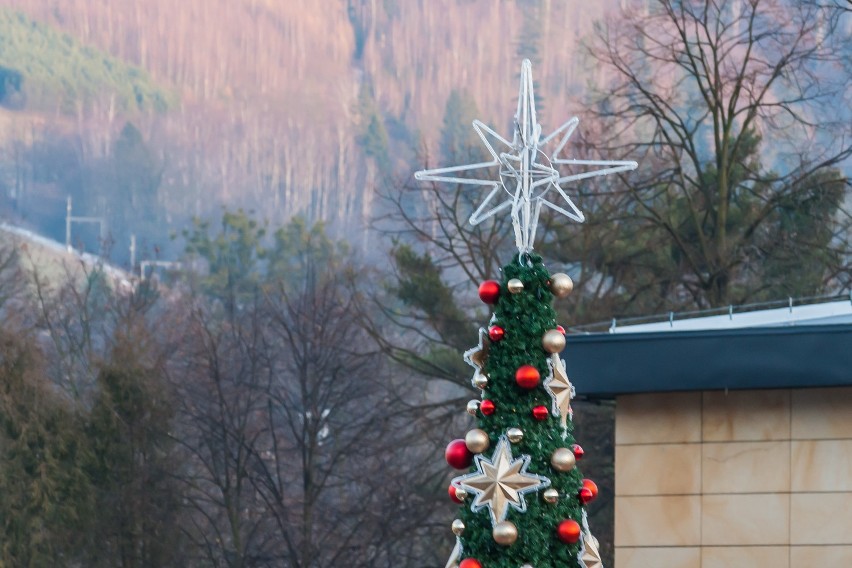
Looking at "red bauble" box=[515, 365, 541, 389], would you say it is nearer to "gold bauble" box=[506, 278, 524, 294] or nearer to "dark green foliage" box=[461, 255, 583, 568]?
"dark green foliage" box=[461, 255, 583, 568]

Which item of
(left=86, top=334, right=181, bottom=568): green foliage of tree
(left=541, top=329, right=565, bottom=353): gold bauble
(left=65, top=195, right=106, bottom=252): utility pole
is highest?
(left=65, top=195, right=106, bottom=252): utility pole

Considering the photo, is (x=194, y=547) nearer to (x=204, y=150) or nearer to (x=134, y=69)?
(x=204, y=150)

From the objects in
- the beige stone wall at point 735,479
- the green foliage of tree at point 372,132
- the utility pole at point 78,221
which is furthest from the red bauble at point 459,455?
the green foliage of tree at point 372,132

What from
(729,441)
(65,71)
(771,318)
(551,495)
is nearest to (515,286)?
(551,495)

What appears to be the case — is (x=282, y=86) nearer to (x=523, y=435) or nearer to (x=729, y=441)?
(x=729, y=441)

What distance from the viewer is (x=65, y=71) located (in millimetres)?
130625

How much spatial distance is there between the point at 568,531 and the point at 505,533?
1.17ft

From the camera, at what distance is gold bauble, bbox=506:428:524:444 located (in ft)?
28.1

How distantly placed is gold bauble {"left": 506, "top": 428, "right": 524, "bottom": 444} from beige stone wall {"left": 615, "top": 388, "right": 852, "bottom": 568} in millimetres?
4545

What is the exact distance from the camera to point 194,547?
28344 millimetres

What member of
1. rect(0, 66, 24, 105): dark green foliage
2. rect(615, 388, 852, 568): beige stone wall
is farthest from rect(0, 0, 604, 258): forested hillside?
rect(615, 388, 852, 568): beige stone wall

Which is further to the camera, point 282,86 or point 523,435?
point 282,86

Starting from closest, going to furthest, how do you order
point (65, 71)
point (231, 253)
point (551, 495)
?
point (551, 495)
point (231, 253)
point (65, 71)

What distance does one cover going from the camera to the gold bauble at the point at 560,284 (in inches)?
343
